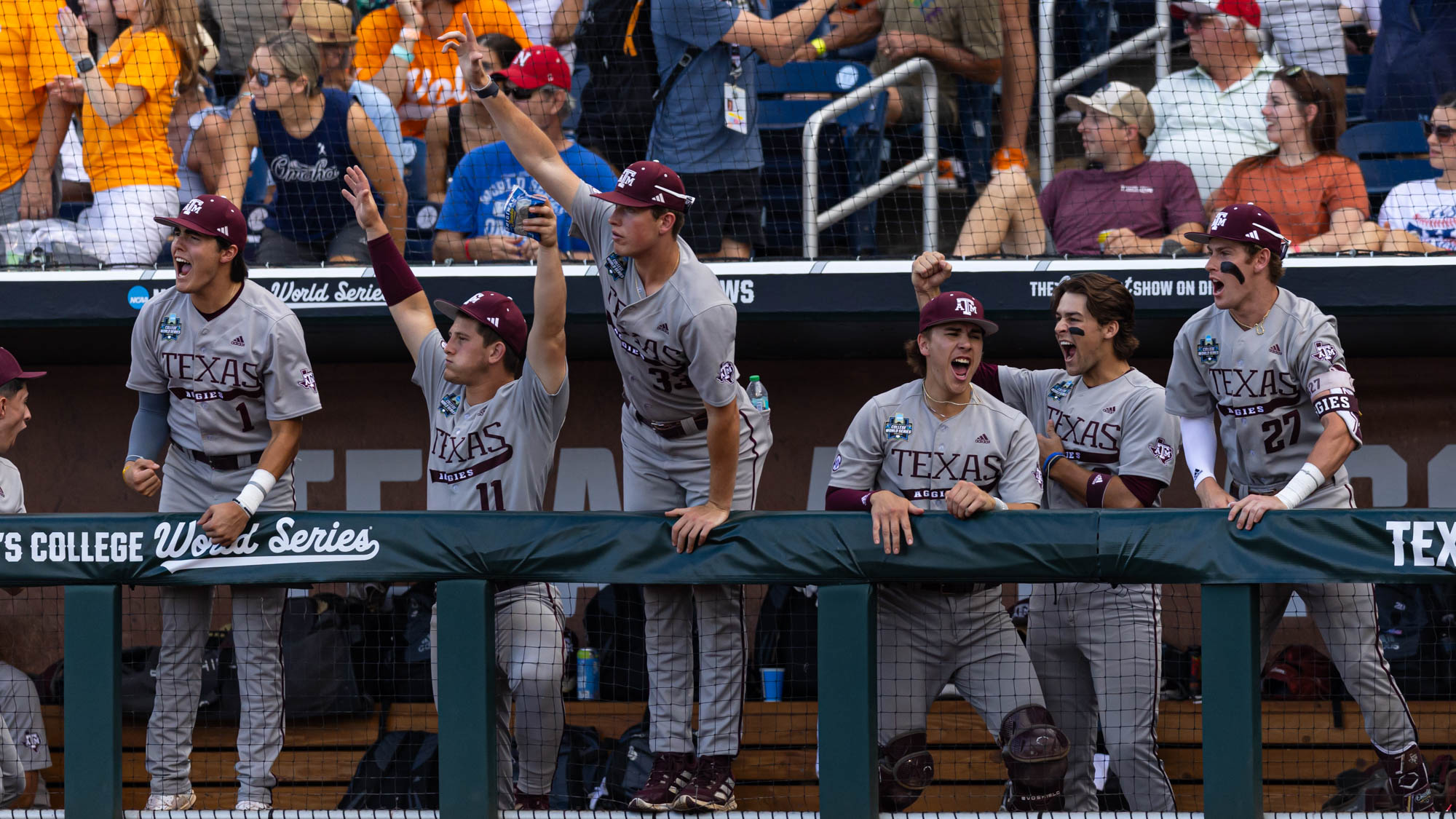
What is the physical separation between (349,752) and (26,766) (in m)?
1.02

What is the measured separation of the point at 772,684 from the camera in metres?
5.23

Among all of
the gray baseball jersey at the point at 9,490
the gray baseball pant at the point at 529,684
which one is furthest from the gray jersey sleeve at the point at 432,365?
the gray baseball jersey at the point at 9,490

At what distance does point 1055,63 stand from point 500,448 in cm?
376

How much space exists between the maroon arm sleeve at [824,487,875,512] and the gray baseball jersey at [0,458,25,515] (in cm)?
259

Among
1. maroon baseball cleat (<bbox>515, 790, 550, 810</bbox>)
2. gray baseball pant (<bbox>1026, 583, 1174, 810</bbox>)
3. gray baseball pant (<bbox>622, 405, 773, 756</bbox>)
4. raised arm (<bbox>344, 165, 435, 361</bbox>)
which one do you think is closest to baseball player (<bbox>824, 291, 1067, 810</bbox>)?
gray baseball pant (<bbox>1026, 583, 1174, 810</bbox>)

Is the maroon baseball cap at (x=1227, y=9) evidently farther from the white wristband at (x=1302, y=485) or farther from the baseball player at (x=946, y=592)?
the white wristband at (x=1302, y=485)

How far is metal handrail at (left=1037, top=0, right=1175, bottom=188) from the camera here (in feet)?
20.0

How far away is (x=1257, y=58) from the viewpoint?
6.29 metres

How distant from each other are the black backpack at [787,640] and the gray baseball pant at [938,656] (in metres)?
1.28

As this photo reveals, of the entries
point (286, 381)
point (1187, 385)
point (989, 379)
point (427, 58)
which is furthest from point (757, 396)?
point (427, 58)

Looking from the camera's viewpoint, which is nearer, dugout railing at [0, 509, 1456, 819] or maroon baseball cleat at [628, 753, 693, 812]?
dugout railing at [0, 509, 1456, 819]

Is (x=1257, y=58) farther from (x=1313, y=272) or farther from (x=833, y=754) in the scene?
(x=833, y=754)

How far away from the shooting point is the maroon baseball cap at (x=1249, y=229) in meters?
4.09

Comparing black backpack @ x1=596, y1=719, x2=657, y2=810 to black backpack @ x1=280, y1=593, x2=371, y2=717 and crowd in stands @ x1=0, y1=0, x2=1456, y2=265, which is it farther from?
crowd in stands @ x1=0, y1=0, x2=1456, y2=265
